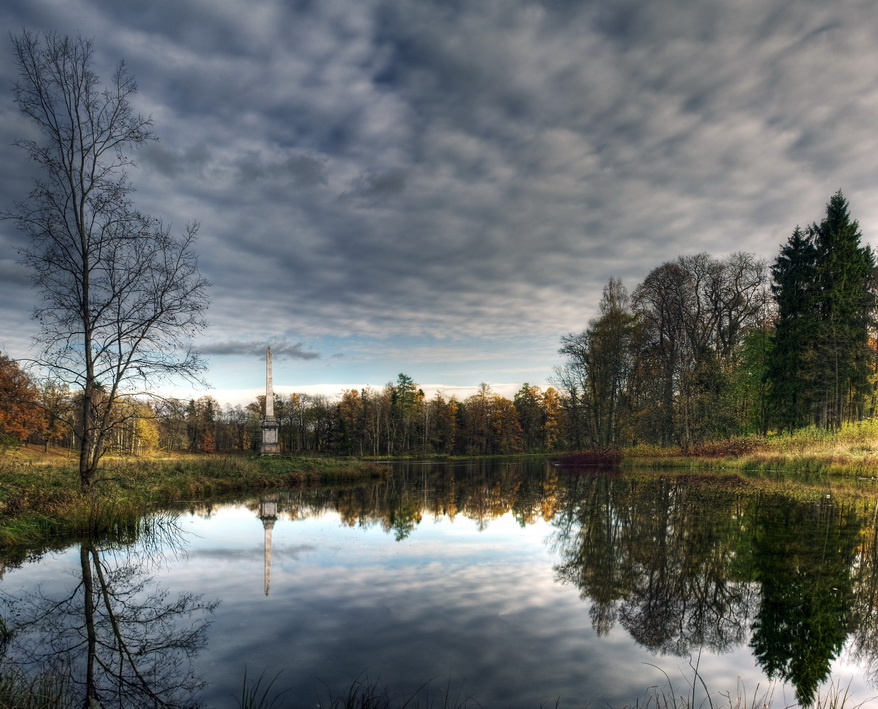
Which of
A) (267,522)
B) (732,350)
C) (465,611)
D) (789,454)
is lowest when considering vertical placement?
(267,522)

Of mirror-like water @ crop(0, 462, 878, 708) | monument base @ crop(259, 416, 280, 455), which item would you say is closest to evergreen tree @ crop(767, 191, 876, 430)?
mirror-like water @ crop(0, 462, 878, 708)

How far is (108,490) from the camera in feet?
49.1

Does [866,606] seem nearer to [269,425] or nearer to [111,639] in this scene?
[111,639]

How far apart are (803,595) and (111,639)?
9423 mm

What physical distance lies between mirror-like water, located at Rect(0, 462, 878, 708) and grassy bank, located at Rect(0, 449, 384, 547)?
1.21 m

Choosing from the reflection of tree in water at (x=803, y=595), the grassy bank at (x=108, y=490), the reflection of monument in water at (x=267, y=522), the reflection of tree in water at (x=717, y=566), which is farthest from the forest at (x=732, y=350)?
the reflection of tree in water at (x=803, y=595)

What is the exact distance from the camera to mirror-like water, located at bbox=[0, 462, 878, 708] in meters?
5.21

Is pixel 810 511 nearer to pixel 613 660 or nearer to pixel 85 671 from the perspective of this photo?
pixel 613 660

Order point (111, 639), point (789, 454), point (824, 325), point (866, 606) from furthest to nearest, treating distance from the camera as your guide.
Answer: point (824, 325) < point (789, 454) < point (866, 606) < point (111, 639)

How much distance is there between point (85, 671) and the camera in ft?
17.3

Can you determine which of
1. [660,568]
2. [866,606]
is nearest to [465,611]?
[660,568]

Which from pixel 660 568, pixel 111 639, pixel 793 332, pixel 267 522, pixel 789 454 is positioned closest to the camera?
pixel 111 639

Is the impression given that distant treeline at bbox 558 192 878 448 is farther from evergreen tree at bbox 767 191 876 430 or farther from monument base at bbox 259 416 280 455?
monument base at bbox 259 416 280 455

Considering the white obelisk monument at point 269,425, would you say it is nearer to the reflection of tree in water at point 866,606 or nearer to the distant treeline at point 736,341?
the distant treeline at point 736,341
